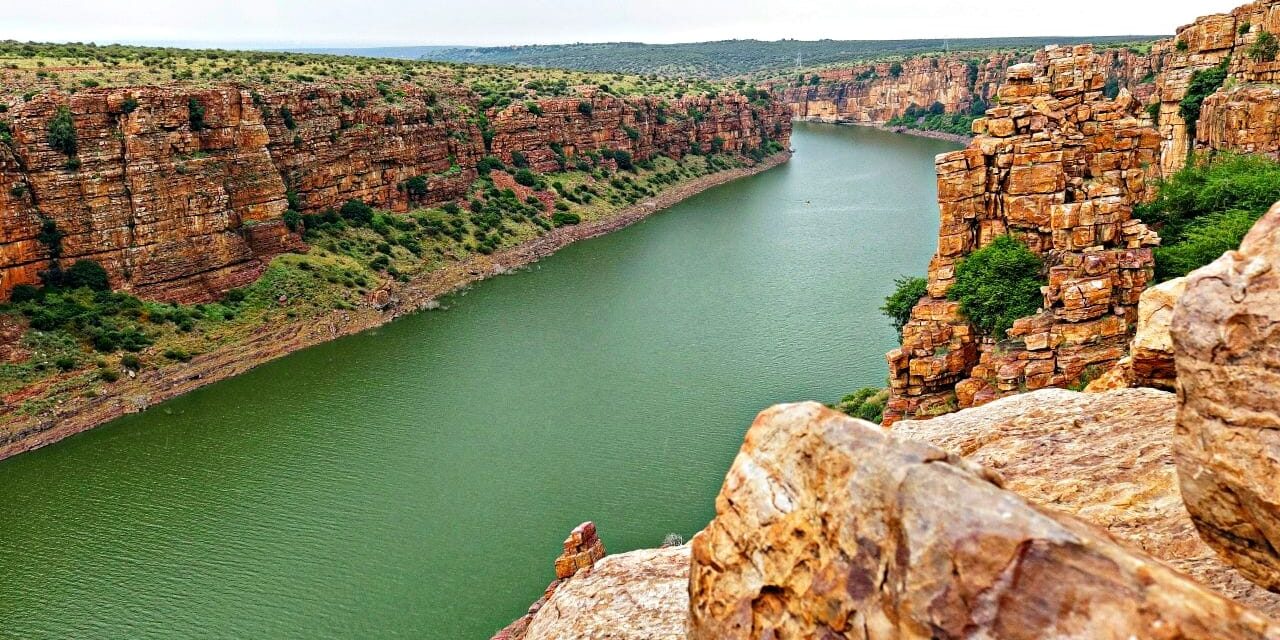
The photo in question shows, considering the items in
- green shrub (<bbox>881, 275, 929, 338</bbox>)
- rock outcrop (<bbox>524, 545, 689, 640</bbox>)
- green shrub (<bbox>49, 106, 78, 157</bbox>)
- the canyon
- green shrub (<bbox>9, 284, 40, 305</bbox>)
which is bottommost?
rock outcrop (<bbox>524, 545, 689, 640</bbox>)

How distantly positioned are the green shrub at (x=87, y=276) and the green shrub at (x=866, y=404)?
30.3 meters

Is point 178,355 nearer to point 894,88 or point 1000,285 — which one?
point 1000,285

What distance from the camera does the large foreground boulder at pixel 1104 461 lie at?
29.3ft

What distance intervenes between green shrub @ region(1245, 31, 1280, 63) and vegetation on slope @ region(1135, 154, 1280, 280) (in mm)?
5443

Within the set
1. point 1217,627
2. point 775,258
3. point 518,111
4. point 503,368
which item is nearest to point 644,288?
point 775,258

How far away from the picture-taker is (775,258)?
55.4 m

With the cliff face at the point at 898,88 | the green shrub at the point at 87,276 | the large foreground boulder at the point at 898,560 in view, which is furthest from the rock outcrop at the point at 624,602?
the cliff face at the point at 898,88

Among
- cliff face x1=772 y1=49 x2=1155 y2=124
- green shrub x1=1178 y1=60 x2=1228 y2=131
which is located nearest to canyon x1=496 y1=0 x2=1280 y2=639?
green shrub x1=1178 y1=60 x2=1228 y2=131

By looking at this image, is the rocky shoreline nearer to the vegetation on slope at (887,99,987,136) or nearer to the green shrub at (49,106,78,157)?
the green shrub at (49,106,78,157)

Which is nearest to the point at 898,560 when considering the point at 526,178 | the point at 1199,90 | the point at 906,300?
the point at 906,300

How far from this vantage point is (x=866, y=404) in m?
27.4

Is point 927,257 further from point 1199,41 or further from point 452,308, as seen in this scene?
point 452,308

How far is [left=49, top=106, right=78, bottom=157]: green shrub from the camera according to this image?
38219 millimetres

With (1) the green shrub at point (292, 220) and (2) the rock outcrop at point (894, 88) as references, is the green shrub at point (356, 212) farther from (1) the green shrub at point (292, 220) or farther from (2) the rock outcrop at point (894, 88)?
(2) the rock outcrop at point (894, 88)
